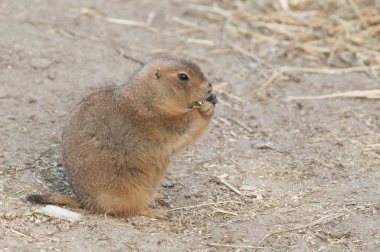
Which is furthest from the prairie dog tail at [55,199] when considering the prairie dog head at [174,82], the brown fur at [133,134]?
the prairie dog head at [174,82]

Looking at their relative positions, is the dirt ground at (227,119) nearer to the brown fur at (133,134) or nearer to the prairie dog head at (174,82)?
the brown fur at (133,134)

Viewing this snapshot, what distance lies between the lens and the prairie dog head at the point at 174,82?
495 cm

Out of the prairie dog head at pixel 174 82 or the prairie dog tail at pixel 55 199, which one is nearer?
the prairie dog tail at pixel 55 199

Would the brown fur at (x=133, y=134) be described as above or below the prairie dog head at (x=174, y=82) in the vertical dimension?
below

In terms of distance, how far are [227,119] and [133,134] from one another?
1972 millimetres

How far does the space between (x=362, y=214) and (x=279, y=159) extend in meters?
1.15

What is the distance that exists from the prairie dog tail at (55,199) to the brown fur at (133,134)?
1 centimetres

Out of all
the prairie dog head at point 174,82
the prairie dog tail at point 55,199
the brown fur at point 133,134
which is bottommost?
the prairie dog tail at point 55,199

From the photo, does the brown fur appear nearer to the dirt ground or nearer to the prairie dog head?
the prairie dog head

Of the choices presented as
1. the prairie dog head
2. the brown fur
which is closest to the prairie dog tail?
the brown fur

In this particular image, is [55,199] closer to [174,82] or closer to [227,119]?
[174,82]

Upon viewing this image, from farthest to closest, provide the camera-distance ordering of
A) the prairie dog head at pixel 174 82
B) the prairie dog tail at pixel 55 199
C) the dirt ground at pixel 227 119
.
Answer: the prairie dog head at pixel 174 82, the prairie dog tail at pixel 55 199, the dirt ground at pixel 227 119

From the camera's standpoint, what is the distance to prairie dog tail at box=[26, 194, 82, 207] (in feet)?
15.8

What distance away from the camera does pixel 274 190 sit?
5.40 metres
